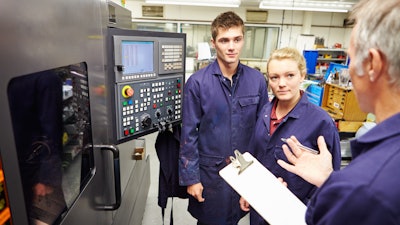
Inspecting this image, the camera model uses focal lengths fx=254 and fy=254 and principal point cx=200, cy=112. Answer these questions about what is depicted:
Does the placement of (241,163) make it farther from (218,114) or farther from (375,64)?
(375,64)

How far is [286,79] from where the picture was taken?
4.33ft

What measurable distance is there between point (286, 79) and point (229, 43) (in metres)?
0.37

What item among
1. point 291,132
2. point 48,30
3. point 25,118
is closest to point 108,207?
point 25,118

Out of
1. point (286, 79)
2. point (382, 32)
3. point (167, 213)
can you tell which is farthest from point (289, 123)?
point (167, 213)

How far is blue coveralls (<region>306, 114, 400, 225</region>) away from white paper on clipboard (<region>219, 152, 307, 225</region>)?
1.10 feet

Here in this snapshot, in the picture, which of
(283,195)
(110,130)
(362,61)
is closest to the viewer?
(362,61)

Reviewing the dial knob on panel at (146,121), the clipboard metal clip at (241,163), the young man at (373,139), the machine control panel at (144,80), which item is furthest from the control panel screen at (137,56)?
the young man at (373,139)

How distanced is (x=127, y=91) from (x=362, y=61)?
35.0 inches

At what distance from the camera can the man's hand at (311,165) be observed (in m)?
0.97

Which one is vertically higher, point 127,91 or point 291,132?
point 127,91

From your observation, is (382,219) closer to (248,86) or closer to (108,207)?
(108,207)

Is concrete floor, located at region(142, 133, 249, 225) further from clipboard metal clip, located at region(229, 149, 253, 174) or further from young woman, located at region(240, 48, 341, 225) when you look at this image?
clipboard metal clip, located at region(229, 149, 253, 174)

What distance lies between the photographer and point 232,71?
153cm

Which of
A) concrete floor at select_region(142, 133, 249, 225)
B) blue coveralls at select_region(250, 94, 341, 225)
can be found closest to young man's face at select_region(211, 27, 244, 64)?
blue coveralls at select_region(250, 94, 341, 225)
